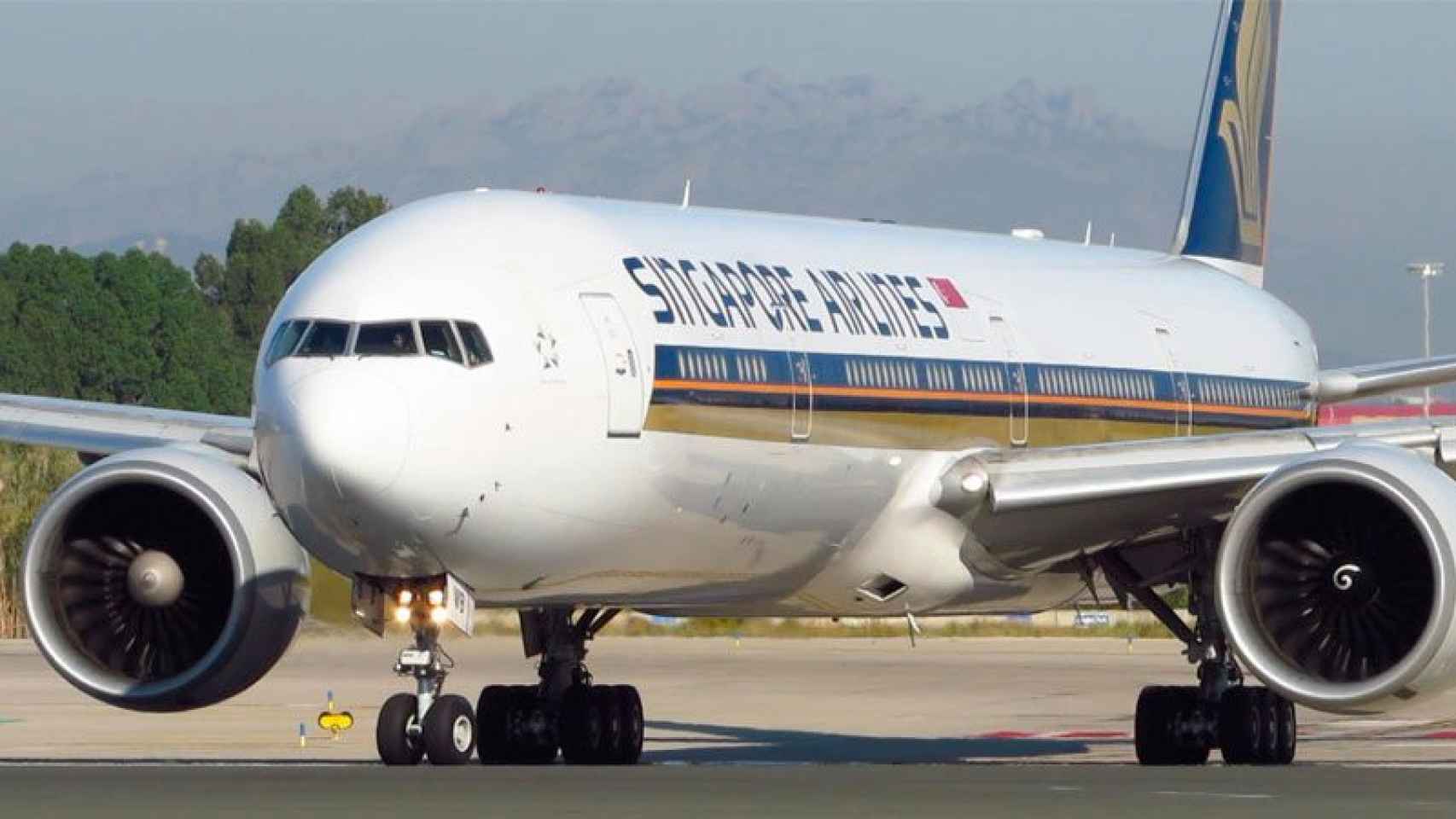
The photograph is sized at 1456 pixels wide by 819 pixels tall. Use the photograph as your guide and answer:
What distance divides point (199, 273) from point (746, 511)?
381 ft

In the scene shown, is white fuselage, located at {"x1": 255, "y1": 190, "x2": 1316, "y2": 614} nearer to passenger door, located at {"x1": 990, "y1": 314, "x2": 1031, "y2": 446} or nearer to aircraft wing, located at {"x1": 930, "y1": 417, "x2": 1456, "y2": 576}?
passenger door, located at {"x1": 990, "y1": 314, "x2": 1031, "y2": 446}

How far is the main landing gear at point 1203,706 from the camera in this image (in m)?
26.6

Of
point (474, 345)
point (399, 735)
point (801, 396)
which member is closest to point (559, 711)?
point (801, 396)

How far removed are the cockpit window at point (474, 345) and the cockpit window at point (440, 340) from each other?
0.06m

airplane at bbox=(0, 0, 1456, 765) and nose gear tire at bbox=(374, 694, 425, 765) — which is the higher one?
airplane at bbox=(0, 0, 1456, 765)

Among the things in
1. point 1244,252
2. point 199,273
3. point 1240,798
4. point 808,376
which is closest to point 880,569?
point 808,376

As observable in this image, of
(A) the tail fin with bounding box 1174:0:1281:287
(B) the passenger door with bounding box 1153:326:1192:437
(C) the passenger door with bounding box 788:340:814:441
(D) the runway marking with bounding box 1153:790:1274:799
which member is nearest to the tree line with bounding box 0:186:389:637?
(A) the tail fin with bounding box 1174:0:1281:287

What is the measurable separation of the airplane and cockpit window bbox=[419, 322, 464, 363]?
0.06ft

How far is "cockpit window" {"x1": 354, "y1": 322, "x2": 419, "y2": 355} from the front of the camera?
2083 centimetres

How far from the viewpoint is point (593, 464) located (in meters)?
21.8

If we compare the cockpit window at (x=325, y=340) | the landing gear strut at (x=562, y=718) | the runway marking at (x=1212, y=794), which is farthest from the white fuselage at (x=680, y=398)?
the runway marking at (x=1212, y=794)

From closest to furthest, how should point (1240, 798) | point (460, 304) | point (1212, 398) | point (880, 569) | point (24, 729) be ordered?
A: point (1240, 798), point (460, 304), point (880, 569), point (1212, 398), point (24, 729)

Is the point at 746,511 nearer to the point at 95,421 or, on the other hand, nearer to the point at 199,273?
the point at 95,421

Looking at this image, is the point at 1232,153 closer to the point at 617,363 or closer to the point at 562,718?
the point at 562,718
